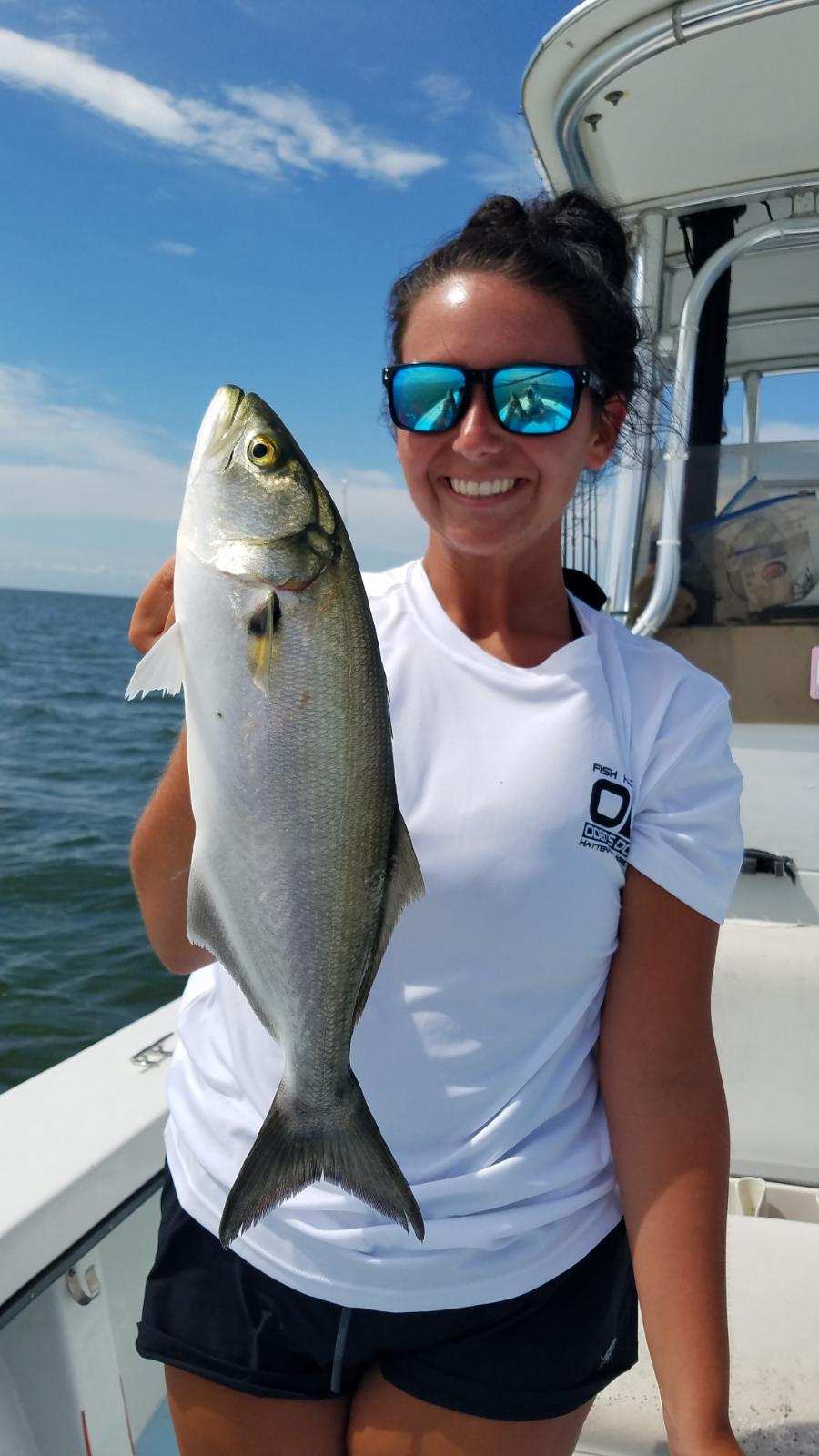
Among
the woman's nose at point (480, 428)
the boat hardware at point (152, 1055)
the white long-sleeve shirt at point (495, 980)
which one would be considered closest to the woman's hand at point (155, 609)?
the white long-sleeve shirt at point (495, 980)

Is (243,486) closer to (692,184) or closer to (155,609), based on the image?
(155,609)

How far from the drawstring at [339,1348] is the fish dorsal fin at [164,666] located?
89 cm

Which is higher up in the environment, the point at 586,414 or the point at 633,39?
the point at 633,39

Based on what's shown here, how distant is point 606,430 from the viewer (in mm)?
1721

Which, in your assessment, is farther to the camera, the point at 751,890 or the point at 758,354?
the point at 758,354

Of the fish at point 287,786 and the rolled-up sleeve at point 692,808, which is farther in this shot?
the rolled-up sleeve at point 692,808

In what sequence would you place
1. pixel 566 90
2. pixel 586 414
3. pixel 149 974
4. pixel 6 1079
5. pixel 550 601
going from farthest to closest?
pixel 149 974
pixel 6 1079
pixel 566 90
pixel 550 601
pixel 586 414

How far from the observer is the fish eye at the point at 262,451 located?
1376 millimetres

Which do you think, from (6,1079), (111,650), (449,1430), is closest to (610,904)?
(449,1430)

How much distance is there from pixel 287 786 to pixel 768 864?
10.1ft

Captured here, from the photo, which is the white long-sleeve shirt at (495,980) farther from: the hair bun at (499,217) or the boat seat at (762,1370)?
the boat seat at (762,1370)

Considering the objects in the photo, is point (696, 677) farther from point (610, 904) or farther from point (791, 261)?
point (791, 261)

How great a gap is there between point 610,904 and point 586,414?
2.37ft

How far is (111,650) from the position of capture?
56.3m
